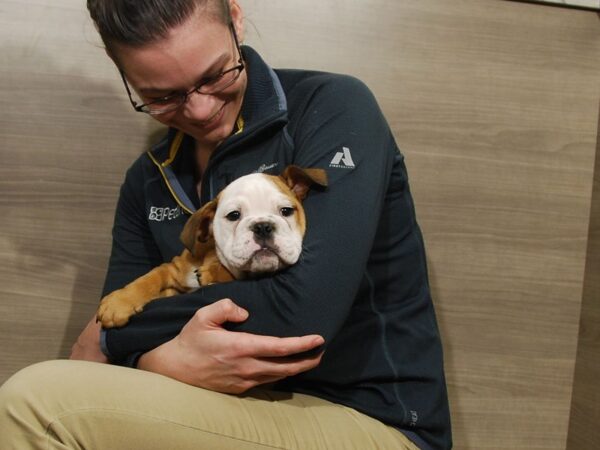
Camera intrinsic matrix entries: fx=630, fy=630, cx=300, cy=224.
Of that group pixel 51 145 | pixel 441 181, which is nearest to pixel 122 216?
pixel 51 145

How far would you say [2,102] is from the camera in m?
1.53

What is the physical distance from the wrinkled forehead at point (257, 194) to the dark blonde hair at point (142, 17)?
278 mm

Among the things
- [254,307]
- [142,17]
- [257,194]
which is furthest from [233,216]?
[142,17]

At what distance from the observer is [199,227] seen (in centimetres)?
114

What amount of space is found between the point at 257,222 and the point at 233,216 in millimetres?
76

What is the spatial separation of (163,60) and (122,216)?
475 mm

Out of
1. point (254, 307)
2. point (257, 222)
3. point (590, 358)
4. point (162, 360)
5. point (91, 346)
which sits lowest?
point (590, 358)

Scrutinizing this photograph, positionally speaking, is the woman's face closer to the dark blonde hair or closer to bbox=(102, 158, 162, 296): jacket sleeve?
the dark blonde hair

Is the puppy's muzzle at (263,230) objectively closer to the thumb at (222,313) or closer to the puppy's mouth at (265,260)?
the puppy's mouth at (265,260)

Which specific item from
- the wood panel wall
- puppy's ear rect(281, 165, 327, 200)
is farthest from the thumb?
the wood panel wall

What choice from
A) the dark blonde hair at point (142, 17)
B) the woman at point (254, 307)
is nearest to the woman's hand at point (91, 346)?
the woman at point (254, 307)

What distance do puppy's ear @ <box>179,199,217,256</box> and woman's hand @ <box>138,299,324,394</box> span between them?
0.59 feet

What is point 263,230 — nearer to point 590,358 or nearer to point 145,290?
point 145,290

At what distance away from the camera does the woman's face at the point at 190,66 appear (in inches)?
40.7
